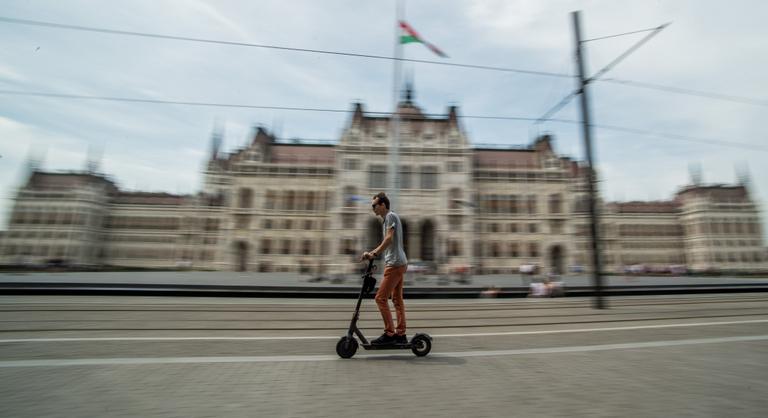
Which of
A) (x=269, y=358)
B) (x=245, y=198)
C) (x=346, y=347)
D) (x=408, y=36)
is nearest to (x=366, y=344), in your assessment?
(x=346, y=347)

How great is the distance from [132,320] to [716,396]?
6.92m

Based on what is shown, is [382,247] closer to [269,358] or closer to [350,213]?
[269,358]

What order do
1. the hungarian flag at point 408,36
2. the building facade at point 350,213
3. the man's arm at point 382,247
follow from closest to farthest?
1. the man's arm at point 382,247
2. the hungarian flag at point 408,36
3. the building facade at point 350,213

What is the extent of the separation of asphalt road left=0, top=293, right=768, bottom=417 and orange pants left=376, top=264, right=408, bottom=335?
30 centimetres

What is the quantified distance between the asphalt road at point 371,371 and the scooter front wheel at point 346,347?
113 millimetres

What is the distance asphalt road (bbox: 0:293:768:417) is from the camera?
2.09m

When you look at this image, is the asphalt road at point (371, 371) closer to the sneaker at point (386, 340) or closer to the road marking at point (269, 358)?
the road marking at point (269, 358)

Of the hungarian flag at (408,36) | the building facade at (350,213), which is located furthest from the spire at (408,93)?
the hungarian flag at (408,36)

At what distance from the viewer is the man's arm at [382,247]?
10.6ft

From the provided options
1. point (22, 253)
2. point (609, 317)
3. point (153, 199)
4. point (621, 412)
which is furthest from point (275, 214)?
point (621, 412)

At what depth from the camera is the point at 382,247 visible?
3.30m

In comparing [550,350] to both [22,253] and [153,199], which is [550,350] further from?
[22,253]

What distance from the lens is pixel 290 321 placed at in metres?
5.62

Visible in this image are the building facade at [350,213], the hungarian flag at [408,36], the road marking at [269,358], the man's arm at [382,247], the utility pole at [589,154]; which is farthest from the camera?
the building facade at [350,213]
